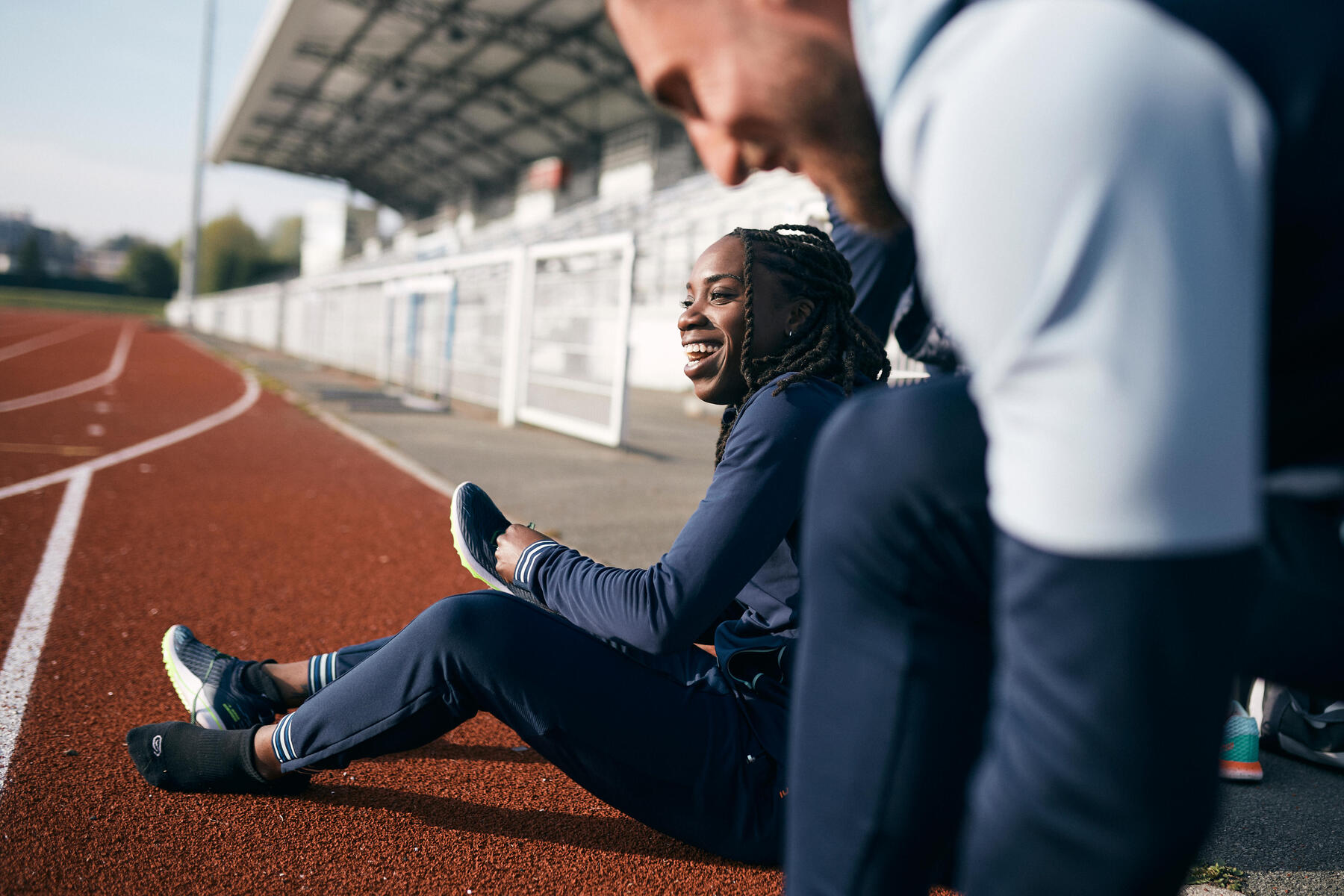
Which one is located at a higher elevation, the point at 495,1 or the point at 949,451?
the point at 495,1

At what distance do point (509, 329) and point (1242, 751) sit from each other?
32.3ft

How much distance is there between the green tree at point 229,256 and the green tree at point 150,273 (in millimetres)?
2806

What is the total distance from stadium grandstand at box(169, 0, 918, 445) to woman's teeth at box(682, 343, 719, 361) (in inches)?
101

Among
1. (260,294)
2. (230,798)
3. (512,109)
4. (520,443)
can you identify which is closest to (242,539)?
(230,798)

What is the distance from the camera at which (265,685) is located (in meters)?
2.15

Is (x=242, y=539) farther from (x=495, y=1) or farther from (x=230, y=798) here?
(x=495, y=1)

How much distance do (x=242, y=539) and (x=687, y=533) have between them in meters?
3.82

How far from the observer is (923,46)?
65 cm

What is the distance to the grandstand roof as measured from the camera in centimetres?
2334

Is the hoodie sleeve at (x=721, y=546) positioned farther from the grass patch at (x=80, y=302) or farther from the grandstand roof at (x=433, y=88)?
the grass patch at (x=80, y=302)

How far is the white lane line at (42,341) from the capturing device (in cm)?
1945

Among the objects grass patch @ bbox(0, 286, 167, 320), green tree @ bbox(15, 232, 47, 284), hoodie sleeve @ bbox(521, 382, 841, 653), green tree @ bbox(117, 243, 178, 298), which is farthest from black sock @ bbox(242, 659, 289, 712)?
green tree @ bbox(117, 243, 178, 298)

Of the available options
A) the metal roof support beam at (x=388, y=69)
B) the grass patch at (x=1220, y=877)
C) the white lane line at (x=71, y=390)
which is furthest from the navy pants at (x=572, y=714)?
the metal roof support beam at (x=388, y=69)

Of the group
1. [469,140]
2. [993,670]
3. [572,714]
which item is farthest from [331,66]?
[993,670]
